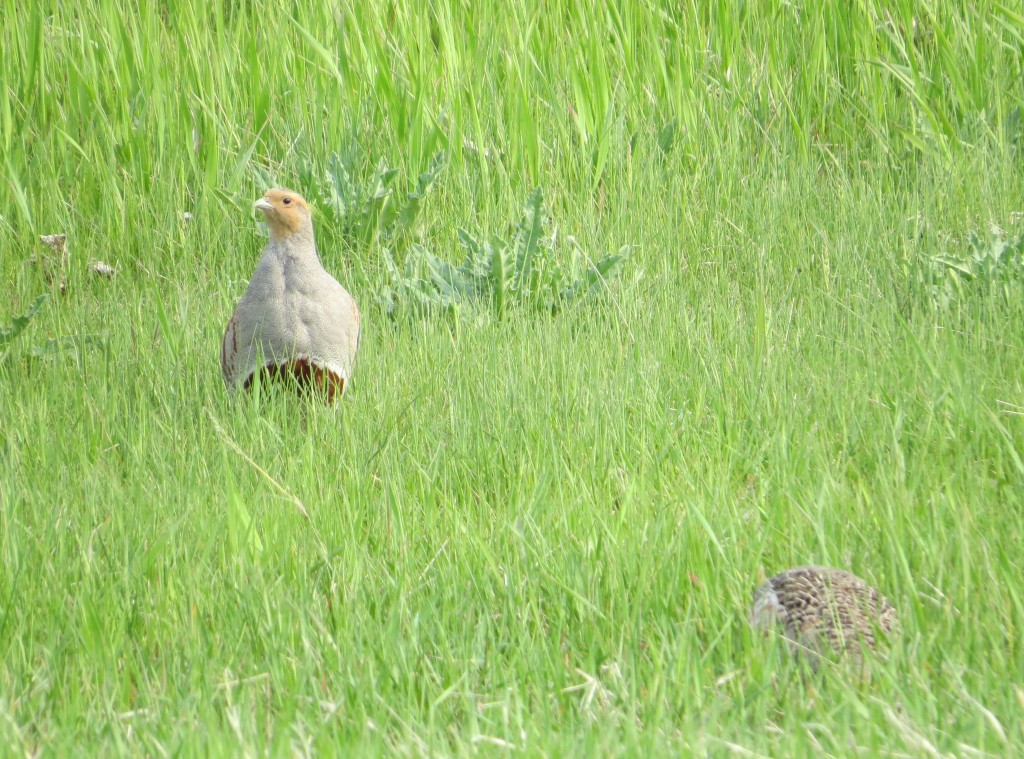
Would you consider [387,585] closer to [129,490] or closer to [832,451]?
[129,490]

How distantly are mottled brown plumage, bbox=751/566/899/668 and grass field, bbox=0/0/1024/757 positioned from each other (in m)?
0.07

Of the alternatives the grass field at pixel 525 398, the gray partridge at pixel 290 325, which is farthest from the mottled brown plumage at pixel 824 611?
the gray partridge at pixel 290 325

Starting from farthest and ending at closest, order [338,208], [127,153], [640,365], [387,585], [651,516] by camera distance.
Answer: [127,153] → [338,208] → [640,365] → [651,516] → [387,585]

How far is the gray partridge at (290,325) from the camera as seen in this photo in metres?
4.11

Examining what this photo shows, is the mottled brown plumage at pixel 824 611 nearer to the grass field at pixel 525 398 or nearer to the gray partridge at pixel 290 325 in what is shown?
the grass field at pixel 525 398

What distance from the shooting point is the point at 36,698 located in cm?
258

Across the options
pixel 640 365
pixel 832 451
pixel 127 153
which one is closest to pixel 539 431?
pixel 640 365

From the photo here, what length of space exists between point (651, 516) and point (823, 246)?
212 centimetres

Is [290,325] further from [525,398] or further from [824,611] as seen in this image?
[824,611]

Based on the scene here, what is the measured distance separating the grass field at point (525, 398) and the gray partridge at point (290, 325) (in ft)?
0.43

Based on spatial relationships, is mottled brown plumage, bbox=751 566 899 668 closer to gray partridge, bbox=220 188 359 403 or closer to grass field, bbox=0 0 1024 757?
grass field, bbox=0 0 1024 757

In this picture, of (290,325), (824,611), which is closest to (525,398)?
(290,325)

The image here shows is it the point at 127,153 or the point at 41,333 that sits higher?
the point at 127,153

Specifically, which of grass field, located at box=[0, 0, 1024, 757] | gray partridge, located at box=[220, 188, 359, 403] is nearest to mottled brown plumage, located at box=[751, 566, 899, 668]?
grass field, located at box=[0, 0, 1024, 757]
